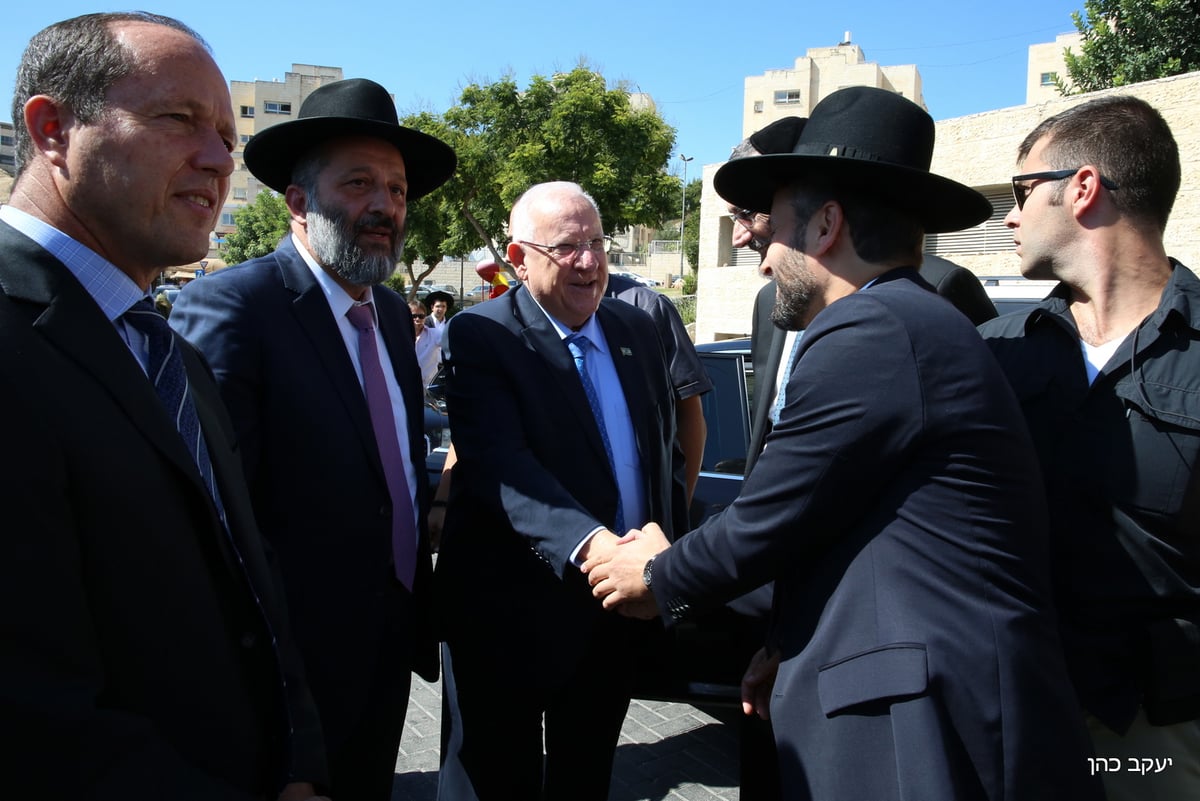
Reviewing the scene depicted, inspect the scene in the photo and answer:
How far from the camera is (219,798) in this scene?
127cm

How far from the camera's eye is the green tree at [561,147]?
1033 inches

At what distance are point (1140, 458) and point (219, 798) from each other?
205 centimetres

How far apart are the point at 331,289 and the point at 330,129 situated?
505mm

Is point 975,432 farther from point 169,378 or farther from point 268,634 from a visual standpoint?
point 169,378

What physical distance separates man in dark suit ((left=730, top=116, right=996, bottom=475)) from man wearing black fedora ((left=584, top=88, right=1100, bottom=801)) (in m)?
0.98

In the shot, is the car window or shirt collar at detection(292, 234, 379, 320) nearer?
shirt collar at detection(292, 234, 379, 320)

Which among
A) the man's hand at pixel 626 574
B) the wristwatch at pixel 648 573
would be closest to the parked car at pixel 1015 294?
the man's hand at pixel 626 574

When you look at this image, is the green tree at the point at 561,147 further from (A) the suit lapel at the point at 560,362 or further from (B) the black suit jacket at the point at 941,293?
(A) the suit lapel at the point at 560,362

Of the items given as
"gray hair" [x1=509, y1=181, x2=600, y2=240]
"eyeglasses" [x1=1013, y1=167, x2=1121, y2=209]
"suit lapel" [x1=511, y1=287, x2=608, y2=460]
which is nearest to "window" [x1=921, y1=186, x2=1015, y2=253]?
"gray hair" [x1=509, y1=181, x2=600, y2=240]

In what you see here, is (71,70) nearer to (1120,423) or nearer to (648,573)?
(648,573)

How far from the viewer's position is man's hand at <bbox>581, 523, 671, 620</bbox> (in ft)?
7.63

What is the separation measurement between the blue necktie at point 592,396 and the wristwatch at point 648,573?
43 cm

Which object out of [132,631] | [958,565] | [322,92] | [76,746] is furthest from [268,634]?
[322,92]

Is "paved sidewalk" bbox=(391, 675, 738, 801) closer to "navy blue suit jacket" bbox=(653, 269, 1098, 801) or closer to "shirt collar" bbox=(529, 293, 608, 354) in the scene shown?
"shirt collar" bbox=(529, 293, 608, 354)
